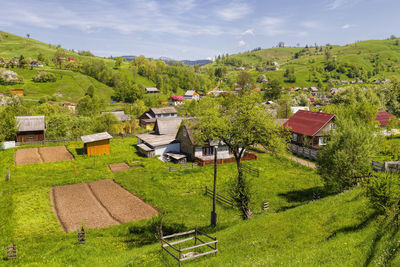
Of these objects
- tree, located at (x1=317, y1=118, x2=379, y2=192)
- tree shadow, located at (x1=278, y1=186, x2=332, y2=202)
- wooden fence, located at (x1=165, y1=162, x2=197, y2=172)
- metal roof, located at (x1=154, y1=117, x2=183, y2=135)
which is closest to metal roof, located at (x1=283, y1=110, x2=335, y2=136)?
tree shadow, located at (x1=278, y1=186, x2=332, y2=202)

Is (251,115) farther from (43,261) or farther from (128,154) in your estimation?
(128,154)

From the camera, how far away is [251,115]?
2245 centimetres

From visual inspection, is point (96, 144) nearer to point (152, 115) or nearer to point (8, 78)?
point (152, 115)

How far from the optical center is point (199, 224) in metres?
22.3

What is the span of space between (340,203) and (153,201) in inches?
708

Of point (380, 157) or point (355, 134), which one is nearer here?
point (355, 134)

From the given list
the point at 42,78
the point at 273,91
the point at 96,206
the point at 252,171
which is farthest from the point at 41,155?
the point at 42,78

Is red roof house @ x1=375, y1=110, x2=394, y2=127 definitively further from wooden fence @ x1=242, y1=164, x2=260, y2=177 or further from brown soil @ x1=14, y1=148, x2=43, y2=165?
brown soil @ x1=14, y1=148, x2=43, y2=165

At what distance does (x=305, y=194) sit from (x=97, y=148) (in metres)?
35.2

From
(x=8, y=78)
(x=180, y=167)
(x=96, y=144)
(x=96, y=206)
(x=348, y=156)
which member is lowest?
(x=96, y=206)

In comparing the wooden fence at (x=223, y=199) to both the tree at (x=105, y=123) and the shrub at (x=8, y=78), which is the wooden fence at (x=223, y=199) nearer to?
the tree at (x=105, y=123)

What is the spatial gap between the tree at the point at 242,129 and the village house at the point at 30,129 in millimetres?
44263

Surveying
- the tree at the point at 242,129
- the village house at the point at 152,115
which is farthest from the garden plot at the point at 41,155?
the village house at the point at 152,115

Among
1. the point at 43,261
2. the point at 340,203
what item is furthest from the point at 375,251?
the point at 43,261
